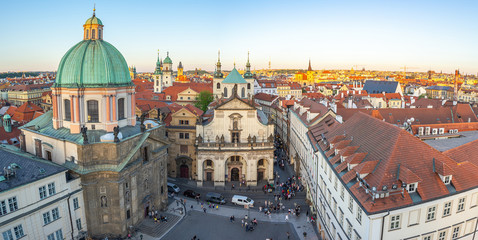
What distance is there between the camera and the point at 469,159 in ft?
112

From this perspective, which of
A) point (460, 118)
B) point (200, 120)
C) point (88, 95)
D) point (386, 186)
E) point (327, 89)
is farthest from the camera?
point (327, 89)

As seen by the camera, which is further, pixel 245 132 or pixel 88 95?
pixel 245 132

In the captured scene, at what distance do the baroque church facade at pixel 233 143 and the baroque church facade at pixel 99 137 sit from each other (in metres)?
12.9

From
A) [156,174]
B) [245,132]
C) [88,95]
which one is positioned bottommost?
[156,174]

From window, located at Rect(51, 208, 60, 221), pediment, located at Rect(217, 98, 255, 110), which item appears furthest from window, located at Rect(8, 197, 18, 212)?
pediment, located at Rect(217, 98, 255, 110)

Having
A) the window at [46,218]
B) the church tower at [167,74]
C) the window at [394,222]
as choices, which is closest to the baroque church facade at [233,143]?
the window at [46,218]

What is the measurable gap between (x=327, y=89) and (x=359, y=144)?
157 metres

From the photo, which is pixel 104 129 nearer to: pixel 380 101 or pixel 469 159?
pixel 469 159

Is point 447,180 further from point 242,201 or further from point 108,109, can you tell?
point 108,109

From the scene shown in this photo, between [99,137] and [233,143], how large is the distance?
75.1 feet

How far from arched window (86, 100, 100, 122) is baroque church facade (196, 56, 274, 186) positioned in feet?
59.5

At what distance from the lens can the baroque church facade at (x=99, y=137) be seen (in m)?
38.3

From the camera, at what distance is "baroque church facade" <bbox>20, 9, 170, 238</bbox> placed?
3831 centimetres

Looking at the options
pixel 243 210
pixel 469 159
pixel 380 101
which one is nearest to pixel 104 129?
pixel 243 210
